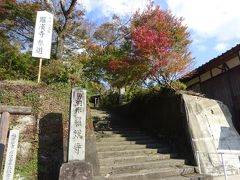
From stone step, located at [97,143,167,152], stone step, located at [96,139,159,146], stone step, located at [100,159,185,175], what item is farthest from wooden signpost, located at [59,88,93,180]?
stone step, located at [96,139,159,146]

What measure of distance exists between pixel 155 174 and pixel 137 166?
2.32 feet

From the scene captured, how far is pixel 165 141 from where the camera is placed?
11.4m

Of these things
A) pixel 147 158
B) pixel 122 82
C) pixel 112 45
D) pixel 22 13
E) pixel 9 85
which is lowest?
pixel 147 158

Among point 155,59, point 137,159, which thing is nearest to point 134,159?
point 137,159

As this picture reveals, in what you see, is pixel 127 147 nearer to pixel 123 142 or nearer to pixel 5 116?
pixel 123 142

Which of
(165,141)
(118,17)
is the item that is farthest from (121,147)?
(118,17)

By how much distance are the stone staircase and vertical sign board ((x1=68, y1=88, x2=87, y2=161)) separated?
0.99 metres

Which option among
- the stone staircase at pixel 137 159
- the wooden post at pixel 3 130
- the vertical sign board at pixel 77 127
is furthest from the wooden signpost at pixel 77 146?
the wooden post at pixel 3 130

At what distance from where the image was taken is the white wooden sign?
9930 mm

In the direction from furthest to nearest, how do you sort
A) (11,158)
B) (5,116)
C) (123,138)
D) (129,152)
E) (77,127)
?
(123,138) < (129,152) < (5,116) < (77,127) < (11,158)

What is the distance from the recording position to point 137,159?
373 inches

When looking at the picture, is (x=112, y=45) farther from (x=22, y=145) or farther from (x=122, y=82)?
(x=22, y=145)

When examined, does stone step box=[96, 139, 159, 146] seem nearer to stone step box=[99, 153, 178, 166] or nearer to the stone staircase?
the stone staircase

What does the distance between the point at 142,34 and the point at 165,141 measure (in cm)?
485
